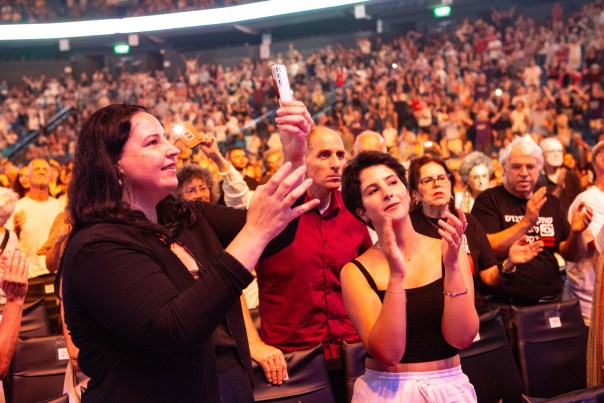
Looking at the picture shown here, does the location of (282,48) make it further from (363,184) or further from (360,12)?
(363,184)

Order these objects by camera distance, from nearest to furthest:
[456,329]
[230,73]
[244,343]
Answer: [244,343], [456,329], [230,73]

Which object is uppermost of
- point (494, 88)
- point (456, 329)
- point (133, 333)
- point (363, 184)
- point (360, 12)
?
point (360, 12)

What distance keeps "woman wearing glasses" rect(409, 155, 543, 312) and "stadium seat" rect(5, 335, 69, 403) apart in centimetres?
178

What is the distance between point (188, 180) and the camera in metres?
3.60

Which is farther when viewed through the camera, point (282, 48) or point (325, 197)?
point (282, 48)

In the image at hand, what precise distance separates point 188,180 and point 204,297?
8.20ft

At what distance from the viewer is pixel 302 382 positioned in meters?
2.39

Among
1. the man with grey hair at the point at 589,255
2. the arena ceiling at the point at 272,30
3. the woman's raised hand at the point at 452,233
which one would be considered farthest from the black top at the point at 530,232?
the arena ceiling at the point at 272,30

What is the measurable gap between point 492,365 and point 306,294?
857mm

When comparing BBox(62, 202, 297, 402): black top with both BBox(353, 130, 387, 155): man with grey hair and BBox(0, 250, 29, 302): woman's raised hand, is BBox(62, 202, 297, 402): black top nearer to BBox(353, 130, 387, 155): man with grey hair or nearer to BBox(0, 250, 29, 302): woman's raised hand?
BBox(0, 250, 29, 302): woman's raised hand

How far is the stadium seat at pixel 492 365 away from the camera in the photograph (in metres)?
2.68

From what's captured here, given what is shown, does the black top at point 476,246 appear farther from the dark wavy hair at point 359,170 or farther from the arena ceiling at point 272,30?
the arena ceiling at point 272,30

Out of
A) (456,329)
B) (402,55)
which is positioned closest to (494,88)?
(402,55)

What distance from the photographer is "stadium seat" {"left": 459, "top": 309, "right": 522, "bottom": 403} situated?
268cm
